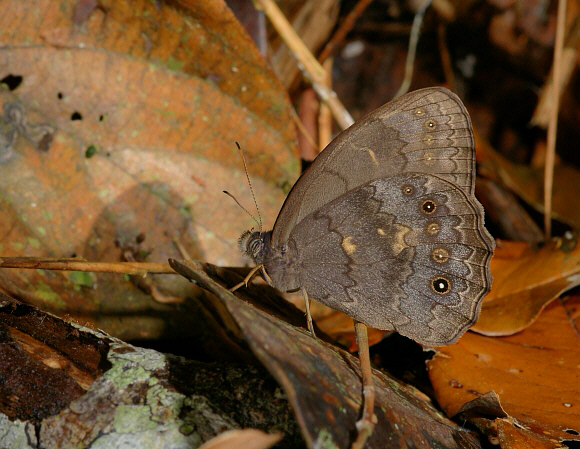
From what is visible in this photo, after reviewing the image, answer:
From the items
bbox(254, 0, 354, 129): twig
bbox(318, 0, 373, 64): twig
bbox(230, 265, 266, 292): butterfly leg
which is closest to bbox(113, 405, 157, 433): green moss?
bbox(230, 265, 266, 292): butterfly leg

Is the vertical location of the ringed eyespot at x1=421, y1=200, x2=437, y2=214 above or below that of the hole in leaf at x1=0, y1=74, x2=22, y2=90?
below

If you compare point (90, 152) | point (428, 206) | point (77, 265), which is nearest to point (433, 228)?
point (428, 206)

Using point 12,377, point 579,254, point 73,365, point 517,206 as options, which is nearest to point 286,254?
point 73,365

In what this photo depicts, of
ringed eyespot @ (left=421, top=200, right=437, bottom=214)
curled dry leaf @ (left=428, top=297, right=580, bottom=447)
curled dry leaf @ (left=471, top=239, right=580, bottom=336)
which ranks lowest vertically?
curled dry leaf @ (left=428, top=297, right=580, bottom=447)

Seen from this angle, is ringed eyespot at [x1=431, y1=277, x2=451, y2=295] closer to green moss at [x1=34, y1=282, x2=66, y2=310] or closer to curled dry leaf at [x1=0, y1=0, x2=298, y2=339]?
curled dry leaf at [x1=0, y1=0, x2=298, y2=339]

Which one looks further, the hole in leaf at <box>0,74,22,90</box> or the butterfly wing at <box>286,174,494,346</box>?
the hole in leaf at <box>0,74,22,90</box>

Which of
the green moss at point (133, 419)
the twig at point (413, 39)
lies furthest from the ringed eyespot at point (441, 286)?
the twig at point (413, 39)
